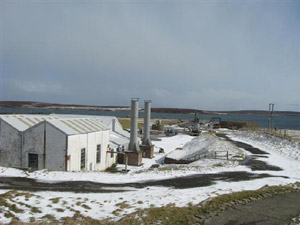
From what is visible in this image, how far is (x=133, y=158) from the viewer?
29203 mm

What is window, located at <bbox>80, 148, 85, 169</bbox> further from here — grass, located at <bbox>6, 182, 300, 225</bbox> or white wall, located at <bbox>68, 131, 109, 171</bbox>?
grass, located at <bbox>6, 182, 300, 225</bbox>

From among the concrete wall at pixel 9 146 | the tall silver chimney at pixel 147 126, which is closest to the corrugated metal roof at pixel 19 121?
the concrete wall at pixel 9 146

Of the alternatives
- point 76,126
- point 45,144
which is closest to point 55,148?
point 45,144

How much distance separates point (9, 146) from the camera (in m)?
21.7

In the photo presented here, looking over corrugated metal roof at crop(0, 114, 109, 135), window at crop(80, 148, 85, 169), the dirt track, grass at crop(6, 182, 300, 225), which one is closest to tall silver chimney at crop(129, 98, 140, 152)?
corrugated metal roof at crop(0, 114, 109, 135)

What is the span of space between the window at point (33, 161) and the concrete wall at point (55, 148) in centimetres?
104

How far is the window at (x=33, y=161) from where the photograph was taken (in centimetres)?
2109

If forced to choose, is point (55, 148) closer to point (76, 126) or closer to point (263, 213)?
point (76, 126)

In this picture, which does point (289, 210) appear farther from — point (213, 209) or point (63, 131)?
point (63, 131)

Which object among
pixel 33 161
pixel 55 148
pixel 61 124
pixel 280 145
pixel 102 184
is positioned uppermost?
pixel 61 124

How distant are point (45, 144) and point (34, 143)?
950mm

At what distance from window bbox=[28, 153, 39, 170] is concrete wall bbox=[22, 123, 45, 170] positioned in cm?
21

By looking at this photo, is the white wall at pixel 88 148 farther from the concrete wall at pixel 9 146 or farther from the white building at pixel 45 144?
the concrete wall at pixel 9 146

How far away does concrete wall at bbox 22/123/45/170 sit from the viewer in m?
21.0
